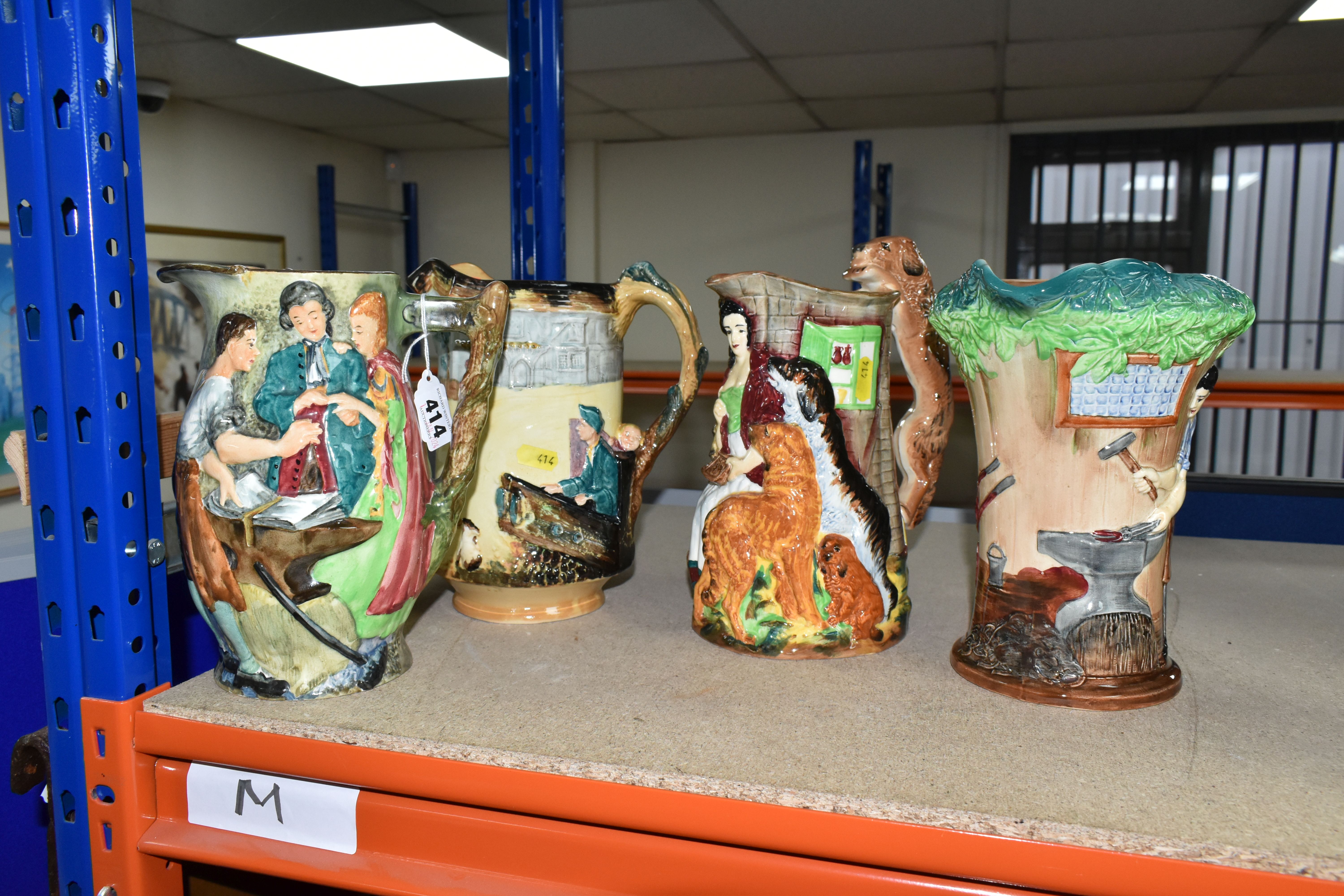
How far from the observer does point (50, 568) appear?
69 centimetres

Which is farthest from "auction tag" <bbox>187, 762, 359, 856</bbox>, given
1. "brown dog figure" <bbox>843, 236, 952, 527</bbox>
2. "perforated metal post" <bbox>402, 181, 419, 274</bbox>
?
"perforated metal post" <bbox>402, 181, 419, 274</bbox>

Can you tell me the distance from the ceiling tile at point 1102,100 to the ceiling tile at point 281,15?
225 cm

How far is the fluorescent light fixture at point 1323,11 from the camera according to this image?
102 inches

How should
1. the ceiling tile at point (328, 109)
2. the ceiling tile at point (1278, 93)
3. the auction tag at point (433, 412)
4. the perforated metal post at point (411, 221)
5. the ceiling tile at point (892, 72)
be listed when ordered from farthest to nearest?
the perforated metal post at point (411, 221), the ceiling tile at point (328, 109), the ceiling tile at point (1278, 93), the ceiling tile at point (892, 72), the auction tag at point (433, 412)

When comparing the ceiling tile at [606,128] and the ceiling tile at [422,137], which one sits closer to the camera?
the ceiling tile at [606,128]

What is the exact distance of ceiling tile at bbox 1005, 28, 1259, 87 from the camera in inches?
115

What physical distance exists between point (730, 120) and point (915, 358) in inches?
145

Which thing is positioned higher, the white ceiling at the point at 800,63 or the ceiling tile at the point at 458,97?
the ceiling tile at the point at 458,97

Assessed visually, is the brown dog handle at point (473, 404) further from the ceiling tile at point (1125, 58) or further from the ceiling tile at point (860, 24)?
the ceiling tile at point (1125, 58)

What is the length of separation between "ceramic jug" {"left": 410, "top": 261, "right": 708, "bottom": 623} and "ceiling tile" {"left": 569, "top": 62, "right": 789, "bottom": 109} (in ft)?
8.65

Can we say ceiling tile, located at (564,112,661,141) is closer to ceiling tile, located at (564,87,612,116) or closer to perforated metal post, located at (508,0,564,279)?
ceiling tile, located at (564,87,612,116)

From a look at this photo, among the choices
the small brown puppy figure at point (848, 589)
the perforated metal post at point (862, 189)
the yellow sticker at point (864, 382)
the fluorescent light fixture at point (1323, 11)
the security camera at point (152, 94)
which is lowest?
the small brown puppy figure at point (848, 589)

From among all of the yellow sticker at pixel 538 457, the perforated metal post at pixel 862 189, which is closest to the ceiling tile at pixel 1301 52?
the perforated metal post at pixel 862 189

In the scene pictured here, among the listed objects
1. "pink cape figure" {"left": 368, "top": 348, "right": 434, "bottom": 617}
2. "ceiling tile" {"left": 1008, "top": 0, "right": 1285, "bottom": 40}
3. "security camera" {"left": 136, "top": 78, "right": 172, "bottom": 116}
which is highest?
"ceiling tile" {"left": 1008, "top": 0, "right": 1285, "bottom": 40}
